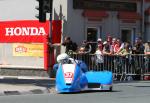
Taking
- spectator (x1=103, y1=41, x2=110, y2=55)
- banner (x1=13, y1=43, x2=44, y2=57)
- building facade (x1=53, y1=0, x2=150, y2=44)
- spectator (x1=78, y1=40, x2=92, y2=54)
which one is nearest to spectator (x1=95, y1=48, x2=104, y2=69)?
spectator (x1=103, y1=41, x2=110, y2=55)

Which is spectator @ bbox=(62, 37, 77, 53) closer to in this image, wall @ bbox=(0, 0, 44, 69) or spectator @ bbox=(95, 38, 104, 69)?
spectator @ bbox=(95, 38, 104, 69)

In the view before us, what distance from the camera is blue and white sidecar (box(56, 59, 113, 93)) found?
18.0m

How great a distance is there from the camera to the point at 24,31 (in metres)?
28.3

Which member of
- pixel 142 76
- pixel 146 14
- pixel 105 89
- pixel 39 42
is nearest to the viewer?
pixel 105 89

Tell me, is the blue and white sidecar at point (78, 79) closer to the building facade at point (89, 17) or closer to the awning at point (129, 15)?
the building facade at point (89, 17)

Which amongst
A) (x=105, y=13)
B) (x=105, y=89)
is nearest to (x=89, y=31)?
(x=105, y=13)

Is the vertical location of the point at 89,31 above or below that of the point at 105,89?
above

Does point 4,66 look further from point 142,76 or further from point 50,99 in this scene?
point 50,99

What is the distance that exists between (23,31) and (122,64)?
18.8 feet

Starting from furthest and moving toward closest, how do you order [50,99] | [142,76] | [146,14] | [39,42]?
[146,14] → [39,42] → [142,76] → [50,99]

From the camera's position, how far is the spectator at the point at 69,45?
25953 millimetres

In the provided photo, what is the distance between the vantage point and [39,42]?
27.9m

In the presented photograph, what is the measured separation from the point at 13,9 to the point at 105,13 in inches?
190

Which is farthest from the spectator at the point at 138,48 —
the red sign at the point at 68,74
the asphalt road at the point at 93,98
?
the red sign at the point at 68,74
